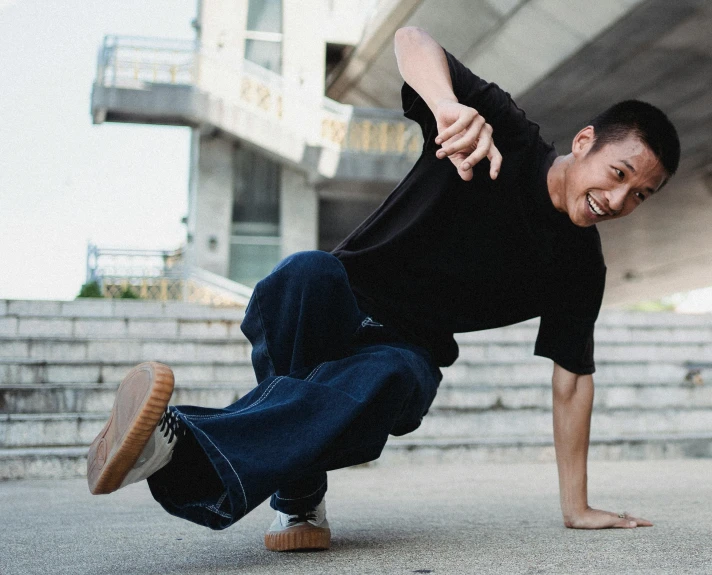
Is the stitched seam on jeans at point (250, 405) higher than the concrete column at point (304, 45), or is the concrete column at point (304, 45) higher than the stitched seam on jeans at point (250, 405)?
the concrete column at point (304, 45)

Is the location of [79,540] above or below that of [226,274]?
below

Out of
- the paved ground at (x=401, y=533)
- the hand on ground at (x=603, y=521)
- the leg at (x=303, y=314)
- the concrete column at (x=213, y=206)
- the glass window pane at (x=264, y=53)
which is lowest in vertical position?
the paved ground at (x=401, y=533)

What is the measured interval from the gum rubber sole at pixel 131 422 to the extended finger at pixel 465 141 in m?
0.76

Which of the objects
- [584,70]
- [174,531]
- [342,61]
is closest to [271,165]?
[342,61]

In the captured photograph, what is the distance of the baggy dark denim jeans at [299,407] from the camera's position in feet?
5.67

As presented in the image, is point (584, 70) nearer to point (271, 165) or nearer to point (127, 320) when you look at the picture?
point (271, 165)

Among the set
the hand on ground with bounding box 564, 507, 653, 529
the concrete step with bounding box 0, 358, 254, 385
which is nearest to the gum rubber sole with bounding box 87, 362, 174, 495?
the hand on ground with bounding box 564, 507, 653, 529

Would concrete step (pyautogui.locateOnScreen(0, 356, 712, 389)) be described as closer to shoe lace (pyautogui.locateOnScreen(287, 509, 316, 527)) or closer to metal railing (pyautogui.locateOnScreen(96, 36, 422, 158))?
shoe lace (pyautogui.locateOnScreen(287, 509, 316, 527))

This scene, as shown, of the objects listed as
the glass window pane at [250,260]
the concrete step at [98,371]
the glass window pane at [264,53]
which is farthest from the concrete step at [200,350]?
the glass window pane at [264,53]

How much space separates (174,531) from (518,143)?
1530 mm

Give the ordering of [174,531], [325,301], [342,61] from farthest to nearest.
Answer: [342,61] → [174,531] → [325,301]

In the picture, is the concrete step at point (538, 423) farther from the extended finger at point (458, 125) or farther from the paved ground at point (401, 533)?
the extended finger at point (458, 125)

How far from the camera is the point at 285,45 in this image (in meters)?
14.6

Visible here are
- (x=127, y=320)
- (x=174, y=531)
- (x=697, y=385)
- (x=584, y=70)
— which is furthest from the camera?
(x=584, y=70)
